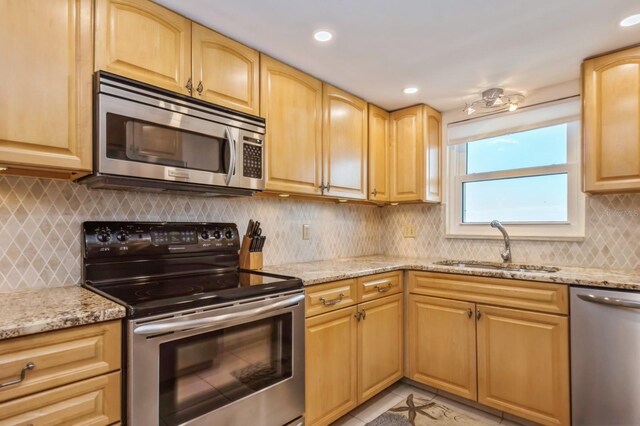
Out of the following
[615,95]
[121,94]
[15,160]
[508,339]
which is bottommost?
[508,339]

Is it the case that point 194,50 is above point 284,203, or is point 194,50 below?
above

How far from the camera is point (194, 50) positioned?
1747 millimetres

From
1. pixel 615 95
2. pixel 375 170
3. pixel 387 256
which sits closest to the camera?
pixel 615 95

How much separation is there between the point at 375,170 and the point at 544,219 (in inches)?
49.8

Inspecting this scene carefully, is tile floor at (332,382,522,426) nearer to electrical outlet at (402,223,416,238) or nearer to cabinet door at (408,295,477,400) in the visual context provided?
cabinet door at (408,295,477,400)

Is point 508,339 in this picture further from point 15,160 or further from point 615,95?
point 15,160

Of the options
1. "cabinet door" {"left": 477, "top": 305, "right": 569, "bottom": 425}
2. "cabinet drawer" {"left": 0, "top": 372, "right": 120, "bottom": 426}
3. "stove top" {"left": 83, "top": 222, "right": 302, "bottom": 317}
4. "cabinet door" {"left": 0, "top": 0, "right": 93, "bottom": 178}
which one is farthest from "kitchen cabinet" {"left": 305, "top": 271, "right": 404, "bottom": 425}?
"cabinet door" {"left": 0, "top": 0, "right": 93, "bottom": 178}

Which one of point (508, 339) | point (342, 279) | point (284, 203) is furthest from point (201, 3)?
point (508, 339)

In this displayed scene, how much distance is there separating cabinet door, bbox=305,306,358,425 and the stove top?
0.36 metres

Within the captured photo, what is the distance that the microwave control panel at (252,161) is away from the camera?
1.92m

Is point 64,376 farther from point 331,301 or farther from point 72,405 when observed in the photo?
point 331,301

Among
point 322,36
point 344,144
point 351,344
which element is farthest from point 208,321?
point 344,144

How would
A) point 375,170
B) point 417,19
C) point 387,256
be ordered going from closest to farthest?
point 417,19
point 375,170
point 387,256

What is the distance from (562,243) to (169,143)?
8.35ft
